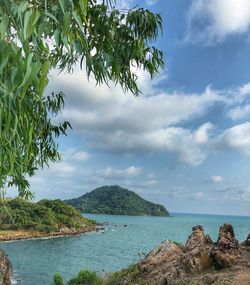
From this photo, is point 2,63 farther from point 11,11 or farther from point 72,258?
A: point 72,258

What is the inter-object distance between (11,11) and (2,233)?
107939 mm

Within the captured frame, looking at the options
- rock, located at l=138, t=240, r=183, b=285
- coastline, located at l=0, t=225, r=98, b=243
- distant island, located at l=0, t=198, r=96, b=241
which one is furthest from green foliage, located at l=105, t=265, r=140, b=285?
distant island, located at l=0, t=198, r=96, b=241

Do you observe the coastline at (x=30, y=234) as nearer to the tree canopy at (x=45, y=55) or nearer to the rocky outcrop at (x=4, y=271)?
the rocky outcrop at (x=4, y=271)

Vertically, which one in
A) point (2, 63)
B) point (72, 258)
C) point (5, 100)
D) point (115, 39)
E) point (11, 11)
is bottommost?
point (72, 258)

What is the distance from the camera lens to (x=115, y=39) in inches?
320

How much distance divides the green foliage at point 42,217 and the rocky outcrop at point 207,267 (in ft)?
322

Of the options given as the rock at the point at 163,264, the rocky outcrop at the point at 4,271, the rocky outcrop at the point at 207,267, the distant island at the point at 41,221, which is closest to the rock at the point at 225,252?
the rocky outcrop at the point at 207,267

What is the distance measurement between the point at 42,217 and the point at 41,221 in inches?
123

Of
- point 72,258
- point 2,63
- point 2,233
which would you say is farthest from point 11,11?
point 2,233

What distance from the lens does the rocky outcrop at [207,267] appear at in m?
13.0

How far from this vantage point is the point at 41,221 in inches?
4833

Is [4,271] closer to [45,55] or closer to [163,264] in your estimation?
[163,264]

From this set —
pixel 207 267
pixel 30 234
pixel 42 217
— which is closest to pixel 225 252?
pixel 207 267

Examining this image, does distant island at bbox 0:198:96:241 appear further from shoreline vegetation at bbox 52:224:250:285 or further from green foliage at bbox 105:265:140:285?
shoreline vegetation at bbox 52:224:250:285
